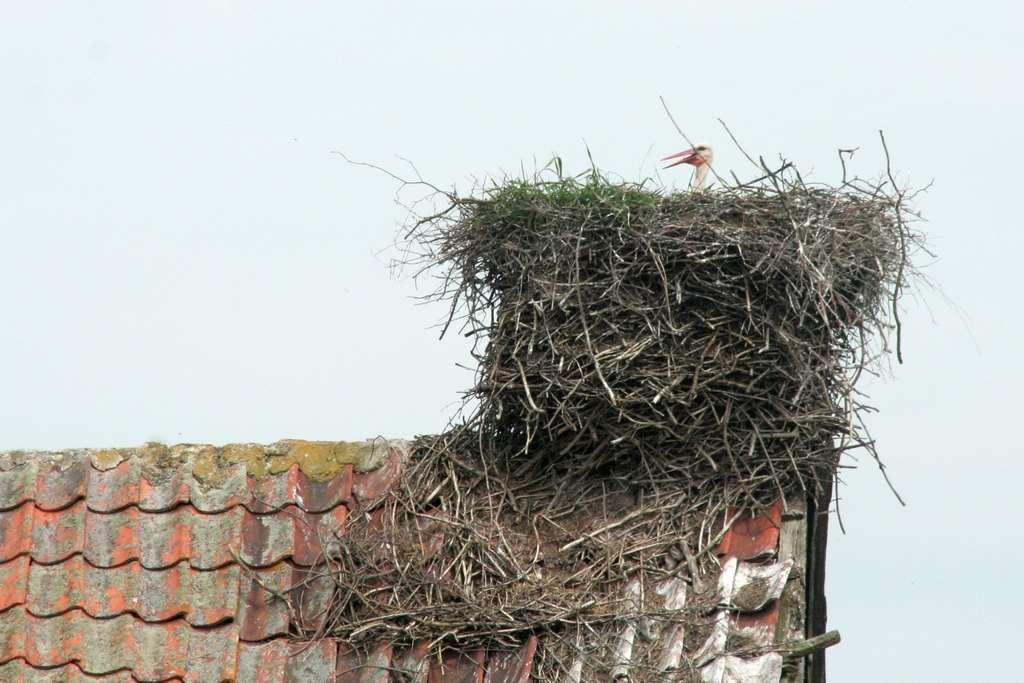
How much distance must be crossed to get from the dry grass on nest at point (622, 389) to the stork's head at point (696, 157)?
8.50ft

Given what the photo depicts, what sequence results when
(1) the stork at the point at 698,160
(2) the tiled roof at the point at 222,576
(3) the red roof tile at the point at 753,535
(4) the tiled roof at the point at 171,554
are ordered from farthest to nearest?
(1) the stork at the point at 698,160 → (3) the red roof tile at the point at 753,535 → (4) the tiled roof at the point at 171,554 → (2) the tiled roof at the point at 222,576

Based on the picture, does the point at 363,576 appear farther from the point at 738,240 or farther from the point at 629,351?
the point at 738,240

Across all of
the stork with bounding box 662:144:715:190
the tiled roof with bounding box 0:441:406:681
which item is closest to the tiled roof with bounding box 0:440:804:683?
the tiled roof with bounding box 0:441:406:681

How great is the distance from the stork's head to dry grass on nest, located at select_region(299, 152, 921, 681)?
2591mm

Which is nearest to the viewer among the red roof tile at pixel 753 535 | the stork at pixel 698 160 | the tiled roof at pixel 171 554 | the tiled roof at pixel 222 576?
the tiled roof at pixel 222 576

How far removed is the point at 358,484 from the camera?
5273 mm

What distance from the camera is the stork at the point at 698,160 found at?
27.7 feet

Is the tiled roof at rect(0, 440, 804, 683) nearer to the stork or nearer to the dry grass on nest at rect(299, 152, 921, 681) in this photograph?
the dry grass on nest at rect(299, 152, 921, 681)

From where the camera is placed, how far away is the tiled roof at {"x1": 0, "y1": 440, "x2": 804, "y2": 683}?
4.41 m

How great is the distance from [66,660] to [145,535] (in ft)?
1.97

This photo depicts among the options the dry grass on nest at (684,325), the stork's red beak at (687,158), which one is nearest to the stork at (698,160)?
the stork's red beak at (687,158)

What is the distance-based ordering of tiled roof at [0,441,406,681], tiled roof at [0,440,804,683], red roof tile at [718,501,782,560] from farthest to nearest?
1. red roof tile at [718,501,782,560]
2. tiled roof at [0,441,406,681]
3. tiled roof at [0,440,804,683]

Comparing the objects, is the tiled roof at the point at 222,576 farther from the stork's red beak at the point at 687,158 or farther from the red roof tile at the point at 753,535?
the stork's red beak at the point at 687,158

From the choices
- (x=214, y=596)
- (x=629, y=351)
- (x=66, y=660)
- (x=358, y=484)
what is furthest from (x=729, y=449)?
(x=66, y=660)
